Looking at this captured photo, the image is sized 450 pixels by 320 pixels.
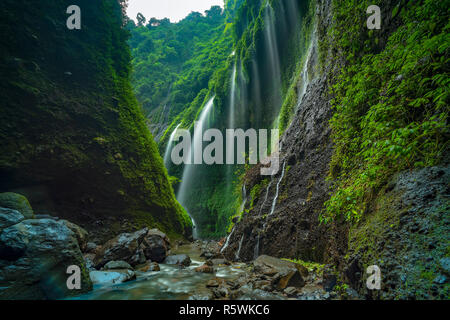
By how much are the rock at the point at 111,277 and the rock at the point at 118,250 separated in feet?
3.44

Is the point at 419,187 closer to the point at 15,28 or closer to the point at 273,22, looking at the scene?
the point at 15,28

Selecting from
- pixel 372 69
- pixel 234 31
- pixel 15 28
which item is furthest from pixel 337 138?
pixel 234 31

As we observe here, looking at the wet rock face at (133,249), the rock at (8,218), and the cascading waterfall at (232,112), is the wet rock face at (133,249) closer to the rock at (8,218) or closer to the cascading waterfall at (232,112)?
the rock at (8,218)

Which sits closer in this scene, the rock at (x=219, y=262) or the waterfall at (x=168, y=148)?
the rock at (x=219, y=262)

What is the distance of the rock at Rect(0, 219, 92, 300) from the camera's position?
2.85m

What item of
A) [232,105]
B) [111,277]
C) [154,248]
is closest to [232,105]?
[232,105]

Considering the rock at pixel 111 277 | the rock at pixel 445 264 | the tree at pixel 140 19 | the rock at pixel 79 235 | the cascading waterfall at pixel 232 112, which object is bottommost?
the rock at pixel 111 277

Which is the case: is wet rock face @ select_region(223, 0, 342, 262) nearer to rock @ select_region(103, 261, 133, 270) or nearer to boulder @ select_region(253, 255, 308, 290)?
boulder @ select_region(253, 255, 308, 290)

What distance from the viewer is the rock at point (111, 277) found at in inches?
160

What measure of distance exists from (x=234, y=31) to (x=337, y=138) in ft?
57.9

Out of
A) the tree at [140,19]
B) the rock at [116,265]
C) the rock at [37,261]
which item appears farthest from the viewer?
the tree at [140,19]

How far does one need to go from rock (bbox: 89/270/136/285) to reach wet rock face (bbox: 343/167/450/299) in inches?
174

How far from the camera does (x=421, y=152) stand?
6.66 ft

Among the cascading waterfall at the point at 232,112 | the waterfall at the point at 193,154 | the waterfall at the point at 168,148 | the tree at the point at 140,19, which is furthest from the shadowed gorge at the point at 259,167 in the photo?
the tree at the point at 140,19
